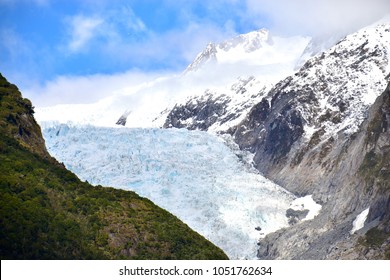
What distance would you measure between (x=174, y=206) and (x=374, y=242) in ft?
166

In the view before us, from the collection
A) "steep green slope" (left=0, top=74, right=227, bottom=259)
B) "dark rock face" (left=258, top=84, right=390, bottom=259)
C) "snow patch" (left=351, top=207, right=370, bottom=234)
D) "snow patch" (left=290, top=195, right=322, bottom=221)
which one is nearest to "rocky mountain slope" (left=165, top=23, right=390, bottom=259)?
"dark rock face" (left=258, top=84, right=390, bottom=259)

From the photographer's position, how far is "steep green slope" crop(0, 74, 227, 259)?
5188 centimetres

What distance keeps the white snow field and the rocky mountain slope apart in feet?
21.5

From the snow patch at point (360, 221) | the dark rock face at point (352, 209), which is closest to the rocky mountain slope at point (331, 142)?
the dark rock face at point (352, 209)

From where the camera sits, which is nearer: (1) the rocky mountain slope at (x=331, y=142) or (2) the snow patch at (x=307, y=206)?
(1) the rocky mountain slope at (x=331, y=142)

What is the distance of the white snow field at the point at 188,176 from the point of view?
133 meters

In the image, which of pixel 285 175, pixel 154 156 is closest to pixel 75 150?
pixel 154 156

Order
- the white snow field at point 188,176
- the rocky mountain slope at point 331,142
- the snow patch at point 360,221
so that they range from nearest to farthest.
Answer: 1. the snow patch at point 360,221
2. the rocky mountain slope at point 331,142
3. the white snow field at point 188,176

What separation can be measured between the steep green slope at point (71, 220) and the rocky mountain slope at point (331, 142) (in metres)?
38.7

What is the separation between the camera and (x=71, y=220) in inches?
2288

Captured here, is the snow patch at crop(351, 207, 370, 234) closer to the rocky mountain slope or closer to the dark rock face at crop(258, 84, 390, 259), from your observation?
the dark rock face at crop(258, 84, 390, 259)

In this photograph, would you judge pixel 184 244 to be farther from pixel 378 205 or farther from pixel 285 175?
pixel 285 175

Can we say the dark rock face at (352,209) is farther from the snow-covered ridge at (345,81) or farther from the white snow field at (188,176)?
the snow-covered ridge at (345,81)

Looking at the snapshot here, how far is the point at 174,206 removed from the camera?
138 m
